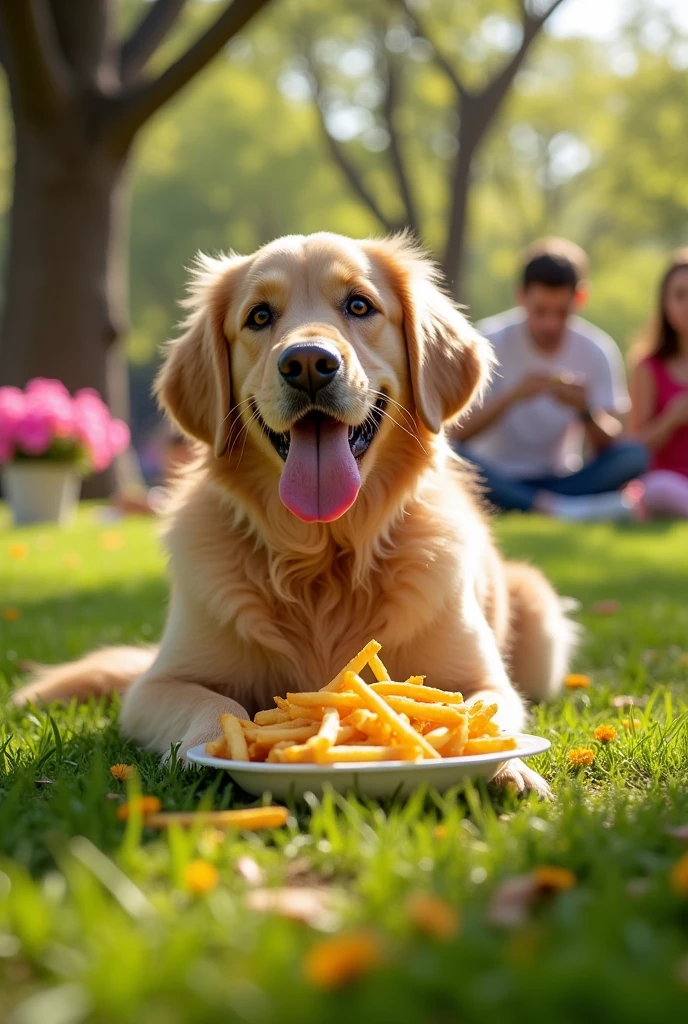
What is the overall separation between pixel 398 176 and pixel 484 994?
20.9 metres

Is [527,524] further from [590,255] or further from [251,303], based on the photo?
[590,255]

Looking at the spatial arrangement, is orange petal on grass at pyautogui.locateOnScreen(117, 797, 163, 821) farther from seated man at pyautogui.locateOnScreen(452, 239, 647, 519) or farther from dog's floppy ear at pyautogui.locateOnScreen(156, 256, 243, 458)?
seated man at pyautogui.locateOnScreen(452, 239, 647, 519)

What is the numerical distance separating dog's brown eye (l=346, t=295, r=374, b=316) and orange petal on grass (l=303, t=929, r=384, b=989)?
2.28 metres

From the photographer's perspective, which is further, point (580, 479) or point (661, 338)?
point (661, 338)

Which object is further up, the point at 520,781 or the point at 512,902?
the point at 512,902

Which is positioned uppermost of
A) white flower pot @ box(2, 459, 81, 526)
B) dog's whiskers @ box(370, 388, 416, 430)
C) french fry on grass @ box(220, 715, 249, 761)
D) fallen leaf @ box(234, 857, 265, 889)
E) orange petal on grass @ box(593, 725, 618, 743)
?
dog's whiskers @ box(370, 388, 416, 430)

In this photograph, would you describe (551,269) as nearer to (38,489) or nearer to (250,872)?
(38,489)

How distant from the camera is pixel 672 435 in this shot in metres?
10.2

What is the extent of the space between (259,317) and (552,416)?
6497 mm

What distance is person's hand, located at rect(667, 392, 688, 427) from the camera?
31.6ft

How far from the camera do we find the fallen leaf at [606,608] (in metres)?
5.88

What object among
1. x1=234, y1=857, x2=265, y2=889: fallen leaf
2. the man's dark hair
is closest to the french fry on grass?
x1=234, y1=857, x2=265, y2=889: fallen leaf

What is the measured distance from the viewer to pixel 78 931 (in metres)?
1.60

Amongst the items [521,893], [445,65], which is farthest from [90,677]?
[445,65]
